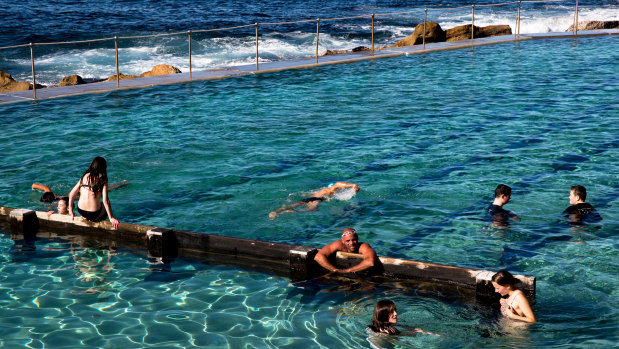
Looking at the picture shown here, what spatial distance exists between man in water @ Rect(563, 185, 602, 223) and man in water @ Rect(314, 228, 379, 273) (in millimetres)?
Answer: 4251

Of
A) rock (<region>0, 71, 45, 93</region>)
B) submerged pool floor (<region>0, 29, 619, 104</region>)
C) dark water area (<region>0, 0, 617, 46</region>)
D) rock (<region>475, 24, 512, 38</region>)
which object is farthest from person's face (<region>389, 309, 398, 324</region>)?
Result: dark water area (<region>0, 0, 617, 46</region>)

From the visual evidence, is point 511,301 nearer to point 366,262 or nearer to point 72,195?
point 366,262

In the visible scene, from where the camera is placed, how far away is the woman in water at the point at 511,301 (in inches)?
323

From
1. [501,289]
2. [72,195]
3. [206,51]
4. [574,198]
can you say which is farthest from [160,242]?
[206,51]

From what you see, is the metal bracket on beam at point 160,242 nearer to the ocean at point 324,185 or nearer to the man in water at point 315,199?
the ocean at point 324,185

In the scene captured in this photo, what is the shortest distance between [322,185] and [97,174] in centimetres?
495

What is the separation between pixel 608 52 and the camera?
29094 millimetres

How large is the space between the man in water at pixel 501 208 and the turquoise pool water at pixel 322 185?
0.29 metres

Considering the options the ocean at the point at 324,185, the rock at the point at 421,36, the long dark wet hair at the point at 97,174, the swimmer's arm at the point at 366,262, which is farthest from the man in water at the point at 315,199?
the rock at the point at 421,36

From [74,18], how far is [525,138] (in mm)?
49928

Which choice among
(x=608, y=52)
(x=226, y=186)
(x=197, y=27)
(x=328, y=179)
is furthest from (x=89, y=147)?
(x=197, y=27)

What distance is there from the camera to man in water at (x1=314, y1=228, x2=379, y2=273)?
30.7ft

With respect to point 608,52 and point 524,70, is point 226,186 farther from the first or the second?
point 608,52

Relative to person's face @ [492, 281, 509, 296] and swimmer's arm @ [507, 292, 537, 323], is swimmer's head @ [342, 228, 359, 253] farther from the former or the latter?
swimmer's arm @ [507, 292, 537, 323]
